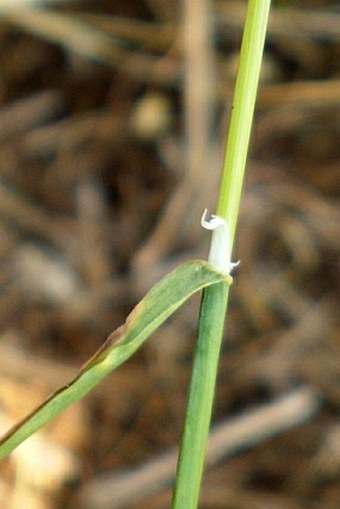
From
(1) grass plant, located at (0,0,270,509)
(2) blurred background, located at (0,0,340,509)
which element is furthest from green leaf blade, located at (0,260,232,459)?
(2) blurred background, located at (0,0,340,509)

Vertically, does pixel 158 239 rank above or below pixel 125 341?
above

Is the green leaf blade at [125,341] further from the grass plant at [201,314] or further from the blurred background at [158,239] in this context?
the blurred background at [158,239]

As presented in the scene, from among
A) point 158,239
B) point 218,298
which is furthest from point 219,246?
point 158,239

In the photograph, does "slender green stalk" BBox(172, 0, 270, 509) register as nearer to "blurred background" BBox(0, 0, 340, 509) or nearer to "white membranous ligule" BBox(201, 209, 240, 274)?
"white membranous ligule" BBox(201, 209, 240, 274)

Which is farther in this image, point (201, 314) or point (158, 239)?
point (158, 239)

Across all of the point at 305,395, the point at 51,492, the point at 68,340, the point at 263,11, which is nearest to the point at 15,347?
the point at 68,340

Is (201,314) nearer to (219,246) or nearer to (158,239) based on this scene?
(219,246)

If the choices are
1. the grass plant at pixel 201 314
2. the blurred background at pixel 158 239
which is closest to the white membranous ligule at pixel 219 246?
the grass plant at pixel 201 314
